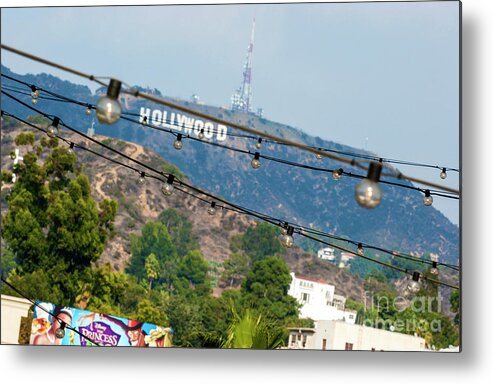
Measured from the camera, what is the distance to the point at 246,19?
13945 millimetres

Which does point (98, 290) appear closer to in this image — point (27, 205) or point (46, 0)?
point (27, 205)

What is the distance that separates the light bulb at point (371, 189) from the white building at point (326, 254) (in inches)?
1947

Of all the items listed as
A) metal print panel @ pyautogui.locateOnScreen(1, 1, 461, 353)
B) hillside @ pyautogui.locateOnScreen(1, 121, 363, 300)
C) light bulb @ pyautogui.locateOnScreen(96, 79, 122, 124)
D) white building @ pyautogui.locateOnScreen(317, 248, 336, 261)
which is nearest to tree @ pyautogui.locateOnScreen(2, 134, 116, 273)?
metal print panel @ pyautogui.locateOnScreen(1, 1, 461, 353)

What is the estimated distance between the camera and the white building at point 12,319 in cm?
1032

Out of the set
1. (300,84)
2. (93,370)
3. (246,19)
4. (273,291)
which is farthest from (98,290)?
(93,370)

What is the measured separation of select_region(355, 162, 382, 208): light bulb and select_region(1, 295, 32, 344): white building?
4810 mm

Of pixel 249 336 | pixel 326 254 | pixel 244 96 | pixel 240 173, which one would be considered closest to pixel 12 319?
pixel 249 336

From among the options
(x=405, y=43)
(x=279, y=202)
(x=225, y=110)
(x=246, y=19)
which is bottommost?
(x=246, y=19)

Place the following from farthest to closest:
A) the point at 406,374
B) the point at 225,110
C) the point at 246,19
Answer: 1. the point at 225,110
2. the point at 246,19
3. the point at 406,374

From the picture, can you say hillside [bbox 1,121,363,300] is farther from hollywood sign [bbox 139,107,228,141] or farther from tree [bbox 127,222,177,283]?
hollywood sign [bbox 139,107,228,141]

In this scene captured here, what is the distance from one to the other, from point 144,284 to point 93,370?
41.3 metres

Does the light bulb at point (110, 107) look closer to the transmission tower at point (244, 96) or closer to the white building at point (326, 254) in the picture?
the transmission tower at point (244, 96)

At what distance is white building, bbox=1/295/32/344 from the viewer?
33.9 ft

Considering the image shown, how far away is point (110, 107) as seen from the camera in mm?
4754
